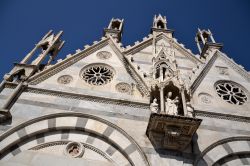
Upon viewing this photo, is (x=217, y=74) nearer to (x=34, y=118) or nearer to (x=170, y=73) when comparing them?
(x=170, y=73)

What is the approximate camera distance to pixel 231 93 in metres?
10.0

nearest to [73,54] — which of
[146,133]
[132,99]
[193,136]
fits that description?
[132,99]

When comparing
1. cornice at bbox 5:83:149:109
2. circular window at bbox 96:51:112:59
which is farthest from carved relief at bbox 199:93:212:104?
circular window at bbox 96:51:112:59

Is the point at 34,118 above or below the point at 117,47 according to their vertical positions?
below

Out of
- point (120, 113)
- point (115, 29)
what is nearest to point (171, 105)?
point (120, 113)

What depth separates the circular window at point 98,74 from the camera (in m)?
9.78

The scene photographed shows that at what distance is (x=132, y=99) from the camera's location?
28.5 feet

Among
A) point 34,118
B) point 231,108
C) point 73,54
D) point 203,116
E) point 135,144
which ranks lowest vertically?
point 135,144

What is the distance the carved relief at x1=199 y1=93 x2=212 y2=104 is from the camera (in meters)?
9.47

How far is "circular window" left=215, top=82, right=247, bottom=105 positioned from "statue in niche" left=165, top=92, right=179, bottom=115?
2.91 metres

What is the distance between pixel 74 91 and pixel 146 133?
297cm

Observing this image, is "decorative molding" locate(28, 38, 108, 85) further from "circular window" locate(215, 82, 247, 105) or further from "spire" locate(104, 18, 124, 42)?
"circular window" locate(215, 82, 247, 105)

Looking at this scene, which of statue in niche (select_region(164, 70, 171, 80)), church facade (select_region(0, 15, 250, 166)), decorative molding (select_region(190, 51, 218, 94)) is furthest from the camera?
decorative molding (select_region(190, 51, 218, 94))

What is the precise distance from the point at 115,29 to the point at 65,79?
5218 mm
